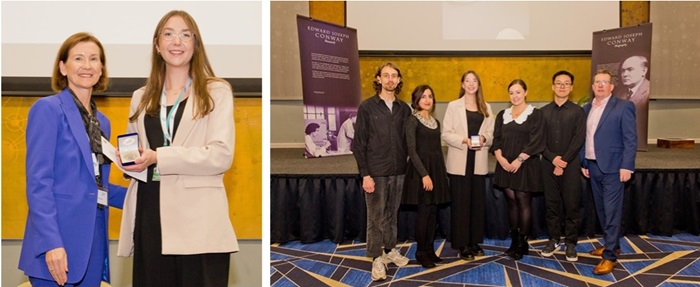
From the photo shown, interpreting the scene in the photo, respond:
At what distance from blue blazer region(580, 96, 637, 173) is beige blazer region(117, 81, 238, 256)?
2528 mm

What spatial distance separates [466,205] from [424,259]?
0.46 m

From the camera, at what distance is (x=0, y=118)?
2.01 meters

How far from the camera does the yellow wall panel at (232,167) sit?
2.12 m

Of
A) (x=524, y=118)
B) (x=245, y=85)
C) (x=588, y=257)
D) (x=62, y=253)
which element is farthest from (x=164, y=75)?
(x=588, y=257)

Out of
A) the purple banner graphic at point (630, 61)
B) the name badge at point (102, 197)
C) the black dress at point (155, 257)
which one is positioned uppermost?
the purple banner graphic at point (630, 61)

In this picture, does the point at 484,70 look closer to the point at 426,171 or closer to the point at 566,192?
the point at 566,192

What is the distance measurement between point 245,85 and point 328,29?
3366 millimetres

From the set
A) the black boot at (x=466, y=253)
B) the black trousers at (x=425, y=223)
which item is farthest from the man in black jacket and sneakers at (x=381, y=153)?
the black boot at (x=466, y=253)

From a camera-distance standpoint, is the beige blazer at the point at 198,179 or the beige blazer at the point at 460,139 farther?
the beige blazer at the point at 460,139

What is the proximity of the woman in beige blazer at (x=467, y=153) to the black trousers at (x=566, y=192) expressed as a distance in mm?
464

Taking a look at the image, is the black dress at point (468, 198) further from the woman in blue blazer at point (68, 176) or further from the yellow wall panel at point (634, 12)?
the yellow wall panel at point (634, 12)

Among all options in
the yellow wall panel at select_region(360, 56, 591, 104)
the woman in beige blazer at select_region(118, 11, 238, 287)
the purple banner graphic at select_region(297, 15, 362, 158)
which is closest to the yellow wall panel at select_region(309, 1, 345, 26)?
the yellow wall panel at select_region(360, 56, 591, 104)

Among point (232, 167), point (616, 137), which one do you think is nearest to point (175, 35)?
point (232, 167)

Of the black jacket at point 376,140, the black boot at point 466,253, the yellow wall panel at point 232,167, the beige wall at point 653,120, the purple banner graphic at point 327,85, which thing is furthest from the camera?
the beige wall at point 653,120
